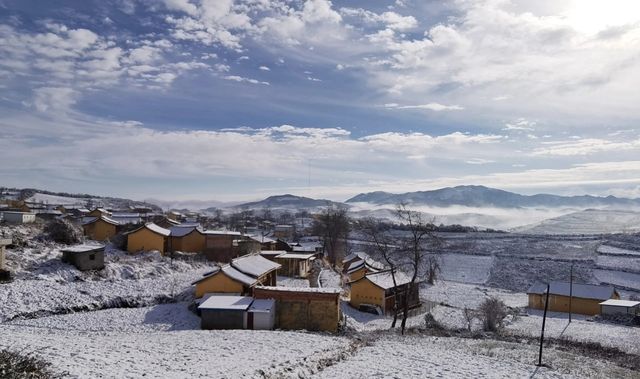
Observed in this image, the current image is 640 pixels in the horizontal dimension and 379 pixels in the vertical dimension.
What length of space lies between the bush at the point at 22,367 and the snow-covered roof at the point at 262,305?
16686mm

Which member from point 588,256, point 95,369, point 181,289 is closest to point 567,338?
point 181,289

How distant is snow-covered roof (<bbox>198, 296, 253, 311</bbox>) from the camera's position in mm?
29684

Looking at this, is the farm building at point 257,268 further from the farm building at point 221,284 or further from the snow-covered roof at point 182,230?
the snow-covered roof at point 182,230

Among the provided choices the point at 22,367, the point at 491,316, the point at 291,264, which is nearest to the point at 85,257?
the point at 291,264

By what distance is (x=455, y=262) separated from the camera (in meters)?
92.4

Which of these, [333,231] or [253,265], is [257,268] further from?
[333,231]

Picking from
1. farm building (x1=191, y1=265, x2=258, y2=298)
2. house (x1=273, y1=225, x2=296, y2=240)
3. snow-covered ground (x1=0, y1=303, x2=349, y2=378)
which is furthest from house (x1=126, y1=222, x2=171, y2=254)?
house (x1=273, y1=225, x2=296, y2=240)

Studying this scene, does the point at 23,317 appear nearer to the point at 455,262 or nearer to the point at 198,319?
the point at 198,319

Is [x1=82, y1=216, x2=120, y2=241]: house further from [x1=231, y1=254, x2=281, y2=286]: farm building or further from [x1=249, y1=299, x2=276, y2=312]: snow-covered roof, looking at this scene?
[x1=249, y1=299, x2=276, y2=312]: snow-covered roof

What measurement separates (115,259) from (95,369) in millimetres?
30126

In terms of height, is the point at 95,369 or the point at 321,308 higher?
the point at 95,369

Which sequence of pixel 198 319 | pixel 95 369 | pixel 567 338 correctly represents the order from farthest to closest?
pixel 567 338
pixel 198 319
pixel 95 369

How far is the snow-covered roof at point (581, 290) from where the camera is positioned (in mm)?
57031

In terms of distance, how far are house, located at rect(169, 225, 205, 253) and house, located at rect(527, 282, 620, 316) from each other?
43.0 m
